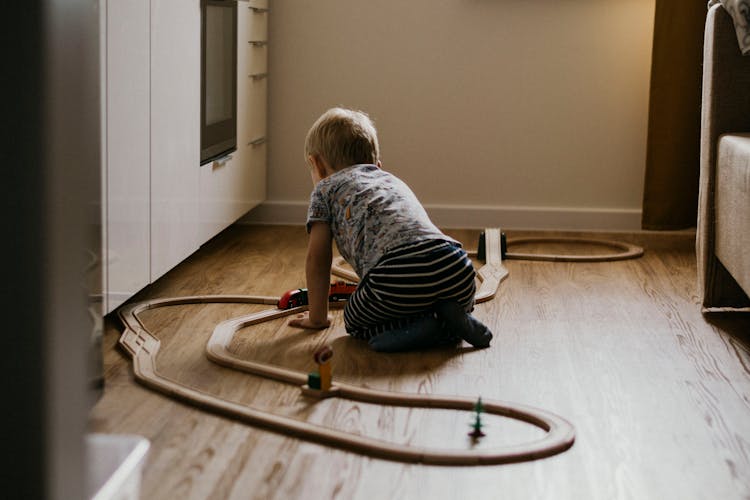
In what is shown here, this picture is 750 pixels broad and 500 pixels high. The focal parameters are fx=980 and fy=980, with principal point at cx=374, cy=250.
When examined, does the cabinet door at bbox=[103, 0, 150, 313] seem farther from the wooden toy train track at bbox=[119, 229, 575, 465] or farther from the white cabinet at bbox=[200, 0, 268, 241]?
the white cabinet at bbox=[200, 0, 268, 241]

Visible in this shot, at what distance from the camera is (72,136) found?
616 millimetres

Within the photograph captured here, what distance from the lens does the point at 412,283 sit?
6.57ft

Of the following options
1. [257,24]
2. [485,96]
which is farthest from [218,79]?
[485,96]

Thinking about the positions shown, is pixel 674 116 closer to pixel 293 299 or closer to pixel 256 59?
pixel 256 59

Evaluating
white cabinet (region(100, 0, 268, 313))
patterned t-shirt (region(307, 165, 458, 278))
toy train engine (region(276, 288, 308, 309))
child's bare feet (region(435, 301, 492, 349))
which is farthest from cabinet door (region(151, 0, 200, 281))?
child's bare feet (region(435, 301, 492, 349))

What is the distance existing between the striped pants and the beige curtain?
5.12ft

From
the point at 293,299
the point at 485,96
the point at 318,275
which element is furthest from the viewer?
the point at 485,96

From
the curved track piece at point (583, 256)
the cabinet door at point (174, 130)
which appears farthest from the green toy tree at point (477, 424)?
the curved track piece at point (583, 256)

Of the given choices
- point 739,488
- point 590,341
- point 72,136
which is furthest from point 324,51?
point 72,136

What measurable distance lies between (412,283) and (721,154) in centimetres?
82

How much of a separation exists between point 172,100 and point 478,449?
4.31 feet

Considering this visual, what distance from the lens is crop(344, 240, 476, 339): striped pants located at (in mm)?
Result: 2002

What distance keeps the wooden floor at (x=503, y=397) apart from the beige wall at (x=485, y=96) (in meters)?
0.86

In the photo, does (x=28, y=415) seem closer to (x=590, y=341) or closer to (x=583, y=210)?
(x=590, y=341)
